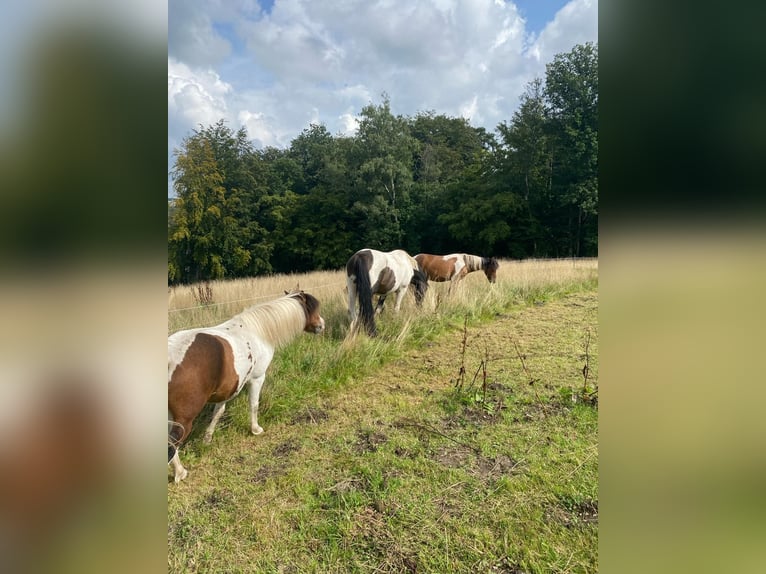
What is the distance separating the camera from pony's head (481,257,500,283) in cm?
771

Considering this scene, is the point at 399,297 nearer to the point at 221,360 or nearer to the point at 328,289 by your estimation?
the point at 328,289

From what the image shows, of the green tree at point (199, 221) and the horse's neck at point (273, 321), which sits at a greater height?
the green tree at point (199, 221)

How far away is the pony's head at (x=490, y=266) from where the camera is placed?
7711mm

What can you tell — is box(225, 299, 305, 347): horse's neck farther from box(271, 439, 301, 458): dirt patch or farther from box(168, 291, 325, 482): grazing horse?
box(271, 439, 301, 458): dirt patch

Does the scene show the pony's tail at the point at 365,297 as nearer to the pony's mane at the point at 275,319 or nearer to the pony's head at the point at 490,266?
the pony's mane at the point at 275,319

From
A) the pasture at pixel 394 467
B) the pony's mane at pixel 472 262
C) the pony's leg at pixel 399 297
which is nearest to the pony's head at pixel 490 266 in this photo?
the pony's mane at pixel 472 262

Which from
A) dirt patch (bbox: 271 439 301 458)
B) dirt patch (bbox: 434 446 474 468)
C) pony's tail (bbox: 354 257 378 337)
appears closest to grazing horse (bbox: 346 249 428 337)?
pony's tail (bbox: 354 257 378 337)

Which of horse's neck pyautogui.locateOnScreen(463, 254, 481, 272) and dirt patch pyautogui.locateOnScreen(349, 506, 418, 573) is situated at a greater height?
horse's neck pyautogui.locateOnScreen(463, 254, 481, 272)

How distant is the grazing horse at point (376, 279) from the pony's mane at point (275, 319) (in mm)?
1430

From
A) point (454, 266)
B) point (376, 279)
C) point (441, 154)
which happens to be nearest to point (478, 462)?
point (376, 279)
